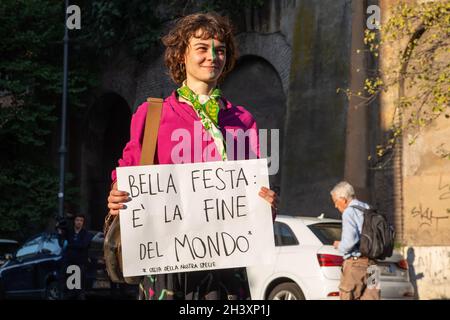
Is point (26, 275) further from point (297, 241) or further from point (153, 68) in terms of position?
point (153, 68)

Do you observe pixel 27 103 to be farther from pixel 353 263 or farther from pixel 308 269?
pixel 353 263

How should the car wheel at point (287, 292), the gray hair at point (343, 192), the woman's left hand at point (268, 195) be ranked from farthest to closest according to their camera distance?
the car wheel at point (287, 292), the gray hair at point (343, 192), the woman's left hand at point (268, 195)

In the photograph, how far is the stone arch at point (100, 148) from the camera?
2753 centimetres

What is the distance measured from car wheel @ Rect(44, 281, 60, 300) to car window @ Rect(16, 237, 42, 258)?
0.84m

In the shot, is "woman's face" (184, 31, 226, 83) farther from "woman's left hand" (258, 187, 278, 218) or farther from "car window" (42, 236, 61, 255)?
"car window" (42, 236, 61, 255)

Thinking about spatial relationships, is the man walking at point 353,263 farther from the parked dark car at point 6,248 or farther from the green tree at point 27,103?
the green tree at point 27,103

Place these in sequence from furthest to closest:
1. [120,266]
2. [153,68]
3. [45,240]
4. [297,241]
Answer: [153,68] → [45,240] → [297,241] → [120,266]

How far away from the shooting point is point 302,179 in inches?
768

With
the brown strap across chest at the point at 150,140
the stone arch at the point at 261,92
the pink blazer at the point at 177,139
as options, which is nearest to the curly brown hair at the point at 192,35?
the pink blazer at the point at 177,139

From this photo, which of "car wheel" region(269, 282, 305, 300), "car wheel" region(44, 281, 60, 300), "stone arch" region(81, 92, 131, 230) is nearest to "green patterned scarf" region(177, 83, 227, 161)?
"car wheel" region(269, 282, 305, 300)

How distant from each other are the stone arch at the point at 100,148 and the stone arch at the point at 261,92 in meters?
5.66

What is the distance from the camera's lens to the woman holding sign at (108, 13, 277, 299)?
3.89 meters
